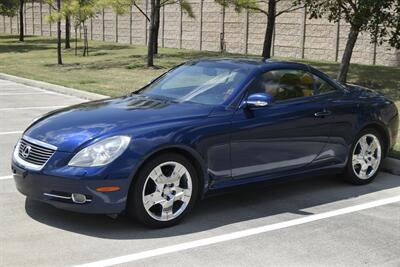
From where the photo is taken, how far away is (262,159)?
5754 mm

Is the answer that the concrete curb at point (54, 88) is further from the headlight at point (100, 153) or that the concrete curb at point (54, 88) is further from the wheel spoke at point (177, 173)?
the headlight at point (100, 153)

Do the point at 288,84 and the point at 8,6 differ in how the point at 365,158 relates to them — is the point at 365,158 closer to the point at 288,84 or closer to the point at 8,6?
the point at 288,84

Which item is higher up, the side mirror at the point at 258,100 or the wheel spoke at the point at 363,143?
the side mirror at the point at 258,100

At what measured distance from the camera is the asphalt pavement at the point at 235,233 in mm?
4520

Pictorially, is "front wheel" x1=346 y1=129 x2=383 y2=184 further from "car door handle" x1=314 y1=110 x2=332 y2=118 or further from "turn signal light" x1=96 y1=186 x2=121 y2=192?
"turn signal light" x1=96 y1=186 x2=121 y2=192

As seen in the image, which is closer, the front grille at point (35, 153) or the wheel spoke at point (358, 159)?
the front grille at point (35, 153)

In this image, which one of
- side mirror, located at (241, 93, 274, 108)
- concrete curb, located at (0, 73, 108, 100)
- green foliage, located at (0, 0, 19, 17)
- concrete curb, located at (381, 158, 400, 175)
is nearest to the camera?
side mirror, located at (241, 93, 274, 108)

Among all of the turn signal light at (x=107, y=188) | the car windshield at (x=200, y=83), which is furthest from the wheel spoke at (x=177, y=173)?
the car windshield at (x=200, y=83)

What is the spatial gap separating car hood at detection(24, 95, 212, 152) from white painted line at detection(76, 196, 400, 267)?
3.35 feet

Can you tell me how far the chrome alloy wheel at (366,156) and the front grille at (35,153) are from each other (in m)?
3.43

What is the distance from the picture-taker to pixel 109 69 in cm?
2144

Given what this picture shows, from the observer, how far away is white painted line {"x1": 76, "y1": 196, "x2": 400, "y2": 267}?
4.46m

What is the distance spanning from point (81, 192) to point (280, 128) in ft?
6.89

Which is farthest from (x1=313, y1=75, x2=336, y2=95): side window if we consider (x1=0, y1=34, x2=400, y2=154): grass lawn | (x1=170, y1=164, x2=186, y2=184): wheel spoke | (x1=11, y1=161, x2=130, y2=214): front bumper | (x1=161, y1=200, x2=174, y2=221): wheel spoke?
(x1=11, y1=161, x2=130, y2=214): front bumper
